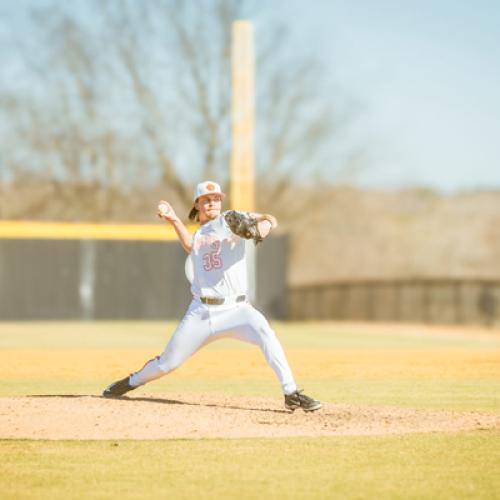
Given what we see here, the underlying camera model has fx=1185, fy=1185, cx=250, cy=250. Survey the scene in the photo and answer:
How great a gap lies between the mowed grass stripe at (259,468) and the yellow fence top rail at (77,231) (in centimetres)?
2291

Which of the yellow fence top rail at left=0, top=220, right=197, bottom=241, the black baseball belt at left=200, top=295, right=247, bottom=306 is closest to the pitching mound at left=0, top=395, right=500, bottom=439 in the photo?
the black baseball belt at left=200, top=295, right=247, bottom=306

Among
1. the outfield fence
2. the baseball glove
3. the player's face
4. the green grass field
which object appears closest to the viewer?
the green grass field

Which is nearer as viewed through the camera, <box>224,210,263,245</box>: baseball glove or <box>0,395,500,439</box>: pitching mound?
<box>0,395,500,439</box>: pitching mound

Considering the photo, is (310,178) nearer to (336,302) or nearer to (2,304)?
(336,302)

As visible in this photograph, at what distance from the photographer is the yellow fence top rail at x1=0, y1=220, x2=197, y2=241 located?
30.1 meters

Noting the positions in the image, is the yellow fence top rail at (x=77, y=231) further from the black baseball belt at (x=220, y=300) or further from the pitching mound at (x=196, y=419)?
the black baseball belt at (x=220, y=300)

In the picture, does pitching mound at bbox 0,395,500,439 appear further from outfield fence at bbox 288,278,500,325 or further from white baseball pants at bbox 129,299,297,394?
outfield fence at bbox 288,278,500,325

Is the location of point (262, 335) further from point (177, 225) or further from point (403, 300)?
point (403, 300)

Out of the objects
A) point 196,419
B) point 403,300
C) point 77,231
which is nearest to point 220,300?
point 196,419

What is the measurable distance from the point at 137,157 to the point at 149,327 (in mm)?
12365

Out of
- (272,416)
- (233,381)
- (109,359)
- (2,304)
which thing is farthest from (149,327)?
(272,416)

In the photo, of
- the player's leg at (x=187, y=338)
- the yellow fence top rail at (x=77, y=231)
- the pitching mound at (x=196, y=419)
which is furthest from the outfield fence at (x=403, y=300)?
the player's leg at (x=187, y=338)

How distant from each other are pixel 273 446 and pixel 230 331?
1577 millimetres

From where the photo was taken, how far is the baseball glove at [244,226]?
8.52 meters
